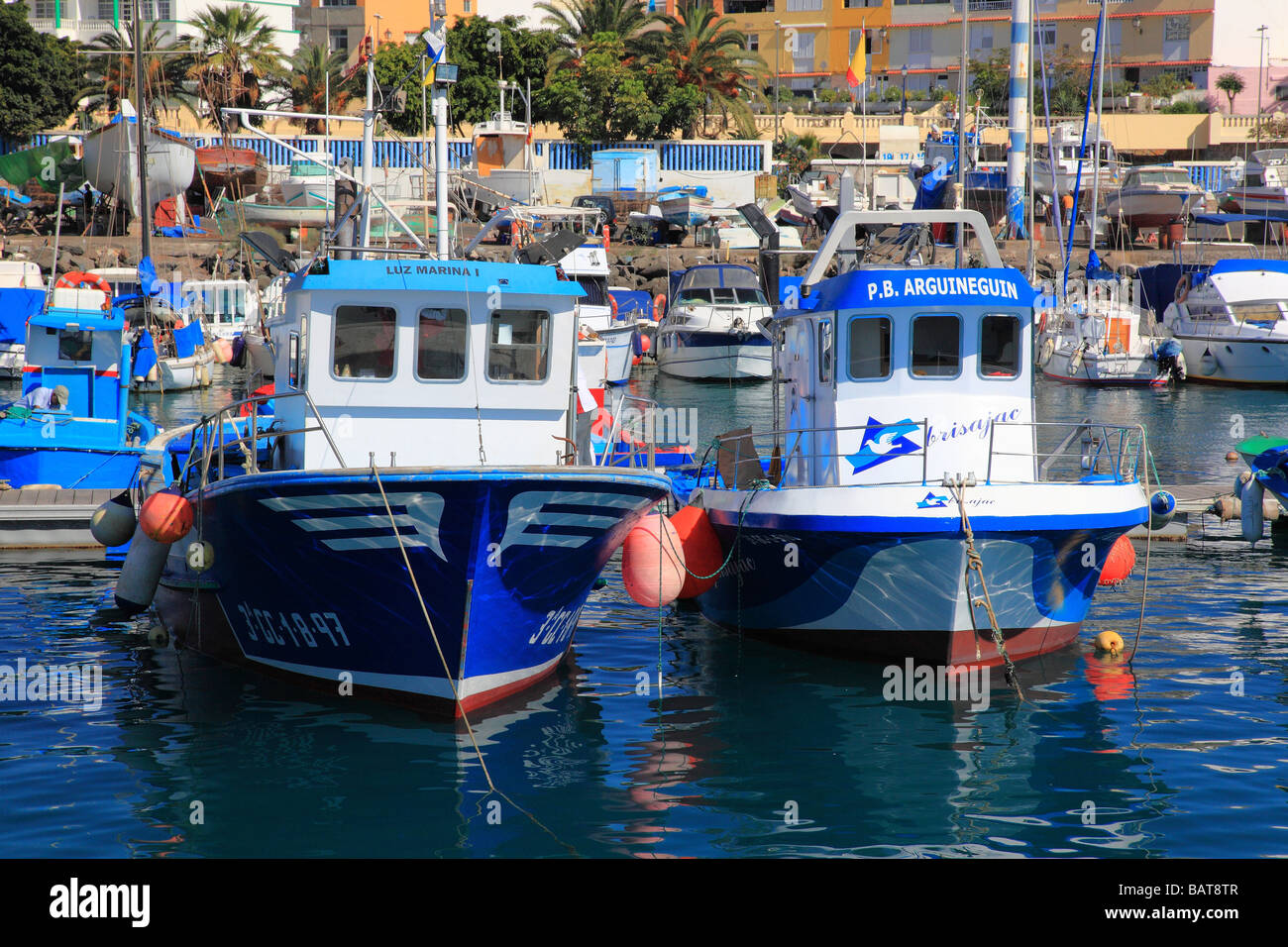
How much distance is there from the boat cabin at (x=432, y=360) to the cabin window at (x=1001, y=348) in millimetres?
4145

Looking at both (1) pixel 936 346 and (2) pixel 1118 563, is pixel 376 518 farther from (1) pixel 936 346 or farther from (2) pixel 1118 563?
(2) pixel 1118 563

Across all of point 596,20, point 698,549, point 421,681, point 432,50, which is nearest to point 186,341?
point 432,50

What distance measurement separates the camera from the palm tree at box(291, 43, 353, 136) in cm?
5662

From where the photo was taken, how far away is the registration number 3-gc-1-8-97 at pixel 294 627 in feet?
37.3

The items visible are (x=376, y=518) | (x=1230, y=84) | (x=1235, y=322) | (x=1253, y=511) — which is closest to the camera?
→ (x=376, y=518)

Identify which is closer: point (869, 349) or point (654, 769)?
point (654, 769)

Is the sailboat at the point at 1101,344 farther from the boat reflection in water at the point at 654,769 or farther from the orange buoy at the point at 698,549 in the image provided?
the orange buoy at the point at 698,549

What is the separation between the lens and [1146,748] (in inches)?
430

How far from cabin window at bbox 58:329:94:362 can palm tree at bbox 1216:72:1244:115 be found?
6292 cm

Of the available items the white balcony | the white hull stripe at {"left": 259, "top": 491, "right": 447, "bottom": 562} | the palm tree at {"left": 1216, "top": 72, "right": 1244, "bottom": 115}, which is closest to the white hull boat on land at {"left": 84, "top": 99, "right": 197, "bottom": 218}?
the white balcony

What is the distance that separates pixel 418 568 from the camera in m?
10.6

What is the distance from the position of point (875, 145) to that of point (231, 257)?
32709 mm

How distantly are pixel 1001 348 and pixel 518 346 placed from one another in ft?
15.8

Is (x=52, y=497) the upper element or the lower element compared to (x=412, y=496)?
lower
